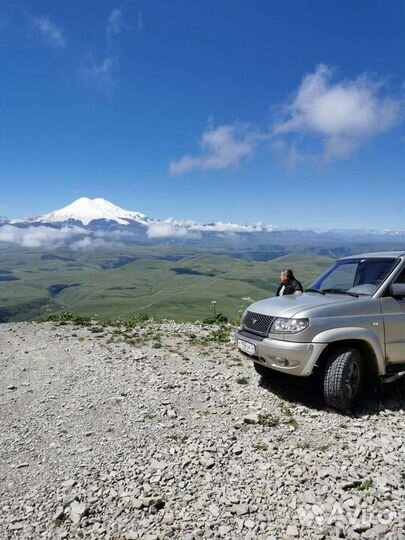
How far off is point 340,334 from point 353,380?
1.02 meters

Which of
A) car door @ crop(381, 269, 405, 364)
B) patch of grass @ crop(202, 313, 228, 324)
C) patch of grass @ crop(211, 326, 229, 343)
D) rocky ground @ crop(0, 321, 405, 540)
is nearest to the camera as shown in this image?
rocky ground @ crop(0, 321, 405, 540)

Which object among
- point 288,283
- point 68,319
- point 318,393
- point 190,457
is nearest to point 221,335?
point 288,283

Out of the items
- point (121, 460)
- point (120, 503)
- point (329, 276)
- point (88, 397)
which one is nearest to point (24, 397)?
point (88, 397)

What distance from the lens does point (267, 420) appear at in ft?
22.3

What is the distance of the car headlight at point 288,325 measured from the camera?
6.90 metres

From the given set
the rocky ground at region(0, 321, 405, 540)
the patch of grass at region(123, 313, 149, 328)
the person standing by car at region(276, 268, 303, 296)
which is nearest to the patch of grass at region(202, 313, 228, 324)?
the patch of grass at region(123, 313, 149, 328)

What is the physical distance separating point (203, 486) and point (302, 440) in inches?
77.5

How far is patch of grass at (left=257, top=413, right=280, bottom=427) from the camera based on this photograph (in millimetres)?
6633

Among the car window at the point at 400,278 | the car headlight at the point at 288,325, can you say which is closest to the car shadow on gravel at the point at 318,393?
the car headlight at the point at 288,325

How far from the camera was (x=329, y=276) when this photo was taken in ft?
29.5

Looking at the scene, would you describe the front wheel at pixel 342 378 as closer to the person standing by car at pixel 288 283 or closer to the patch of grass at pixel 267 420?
the patch of grass at pixel 267 420

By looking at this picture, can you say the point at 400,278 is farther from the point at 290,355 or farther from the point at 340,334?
the point at 290,355

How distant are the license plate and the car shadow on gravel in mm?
1194

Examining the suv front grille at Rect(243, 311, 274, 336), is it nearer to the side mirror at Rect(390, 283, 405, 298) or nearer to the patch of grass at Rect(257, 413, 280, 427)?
the patch of grass at Rect(257, 413, 280, 427)
